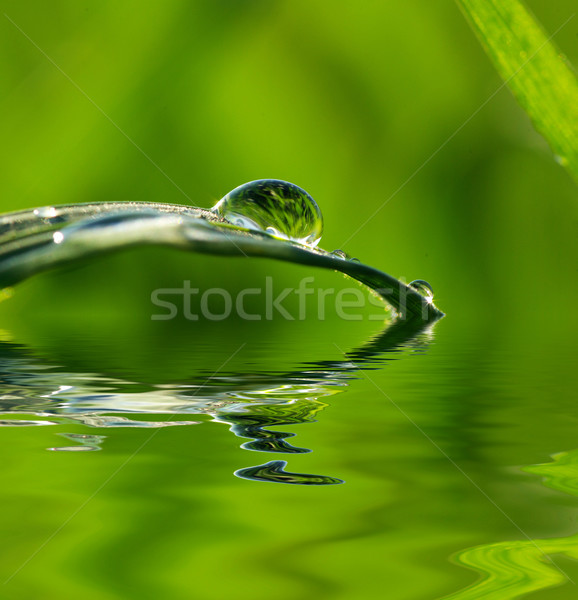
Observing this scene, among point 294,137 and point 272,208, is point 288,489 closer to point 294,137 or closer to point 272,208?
point 272,208

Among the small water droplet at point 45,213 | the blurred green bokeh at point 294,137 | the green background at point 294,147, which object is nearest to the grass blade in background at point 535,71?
the small water droplet at point 45,213

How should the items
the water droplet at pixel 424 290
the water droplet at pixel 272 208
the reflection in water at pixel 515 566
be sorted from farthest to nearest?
the water droplet at pixel 424 290, the water droplet at pixel 272 208, the reflection in water at pixel 515 566

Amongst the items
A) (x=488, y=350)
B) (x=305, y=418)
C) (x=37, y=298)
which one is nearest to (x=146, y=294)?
(x=37, y=298)

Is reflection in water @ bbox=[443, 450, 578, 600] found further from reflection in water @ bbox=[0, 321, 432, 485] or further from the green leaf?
the green leaf

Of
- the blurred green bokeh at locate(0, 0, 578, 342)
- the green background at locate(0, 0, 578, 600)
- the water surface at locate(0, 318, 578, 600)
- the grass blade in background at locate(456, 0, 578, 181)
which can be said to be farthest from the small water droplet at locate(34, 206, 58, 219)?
the blurred green bokeh at locate(0, 0, 578, 342)

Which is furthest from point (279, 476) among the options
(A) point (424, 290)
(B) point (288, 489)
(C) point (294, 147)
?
(C) point (294, 147)

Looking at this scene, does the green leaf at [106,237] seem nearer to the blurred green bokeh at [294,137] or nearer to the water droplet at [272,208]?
the water droplet at [272,208]
